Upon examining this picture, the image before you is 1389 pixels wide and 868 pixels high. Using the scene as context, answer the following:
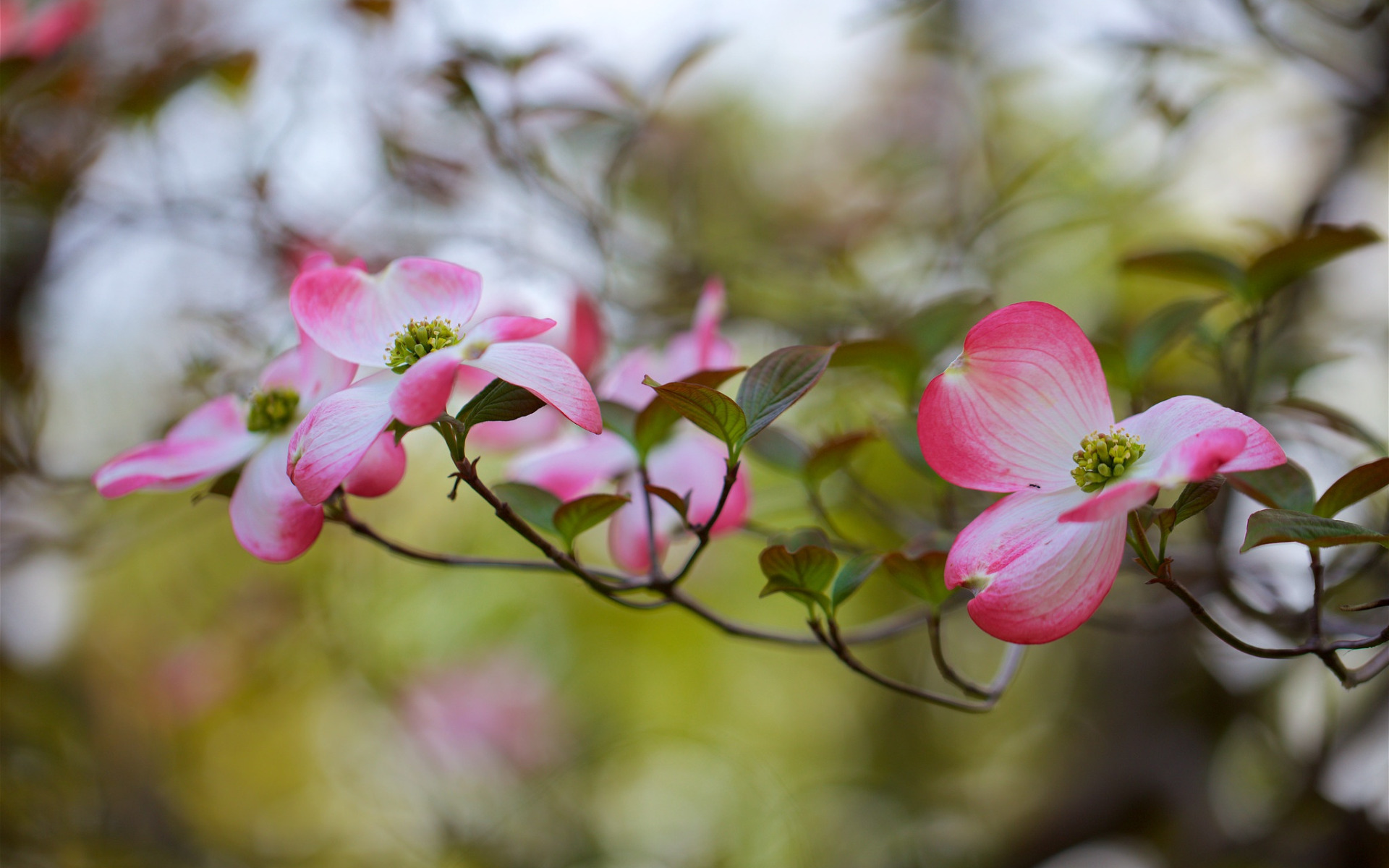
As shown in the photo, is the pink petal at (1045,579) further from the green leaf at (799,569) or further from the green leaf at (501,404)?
the green leaf at (501,404)

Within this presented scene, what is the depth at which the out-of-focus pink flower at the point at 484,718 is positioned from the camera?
1.82 m

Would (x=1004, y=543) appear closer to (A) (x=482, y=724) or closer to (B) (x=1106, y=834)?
(B) (x=1106, y=834)

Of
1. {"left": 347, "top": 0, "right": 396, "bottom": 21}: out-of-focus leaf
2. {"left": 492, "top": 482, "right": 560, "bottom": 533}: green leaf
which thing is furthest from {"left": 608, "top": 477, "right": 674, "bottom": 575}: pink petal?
{"left": 347, "top": 0, "right": 396, "bottom": 21}: out-of-focus leaf

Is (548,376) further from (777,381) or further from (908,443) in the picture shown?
(908,443)

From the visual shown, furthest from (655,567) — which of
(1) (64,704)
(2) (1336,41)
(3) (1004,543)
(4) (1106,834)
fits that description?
(1) (64,704)

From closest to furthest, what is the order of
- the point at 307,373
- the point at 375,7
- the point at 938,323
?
the point at 307,373 → the point at 938,323 → the point at 375,7

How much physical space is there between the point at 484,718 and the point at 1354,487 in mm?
1778

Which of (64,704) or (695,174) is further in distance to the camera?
(695,174)

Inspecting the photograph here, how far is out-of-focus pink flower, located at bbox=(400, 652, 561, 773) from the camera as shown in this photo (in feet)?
5.98

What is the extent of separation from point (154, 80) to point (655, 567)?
870 millimetres

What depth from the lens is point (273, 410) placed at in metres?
0.54

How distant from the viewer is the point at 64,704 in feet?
5.10

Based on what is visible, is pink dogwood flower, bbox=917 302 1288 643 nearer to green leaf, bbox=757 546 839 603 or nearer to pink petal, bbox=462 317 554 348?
green leaf, bbox=757 546 839 603

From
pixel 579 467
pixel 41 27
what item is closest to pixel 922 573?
pixel 579 467
